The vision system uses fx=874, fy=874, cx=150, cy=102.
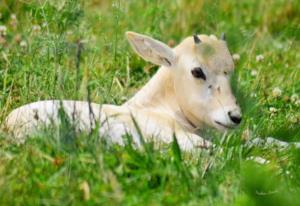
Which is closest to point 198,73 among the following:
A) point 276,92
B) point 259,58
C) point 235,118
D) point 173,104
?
point 173,104

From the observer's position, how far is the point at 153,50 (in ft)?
21.6

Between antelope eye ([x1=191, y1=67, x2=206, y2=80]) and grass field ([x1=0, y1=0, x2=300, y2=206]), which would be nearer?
grass field ([x1=0, y1=0, x2=300, y2=206])

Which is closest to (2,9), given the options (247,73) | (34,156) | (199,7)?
(199,7)

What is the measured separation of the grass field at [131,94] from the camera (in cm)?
426

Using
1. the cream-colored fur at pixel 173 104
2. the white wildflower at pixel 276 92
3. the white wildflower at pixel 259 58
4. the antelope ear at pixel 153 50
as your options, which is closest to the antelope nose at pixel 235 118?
the cream-colored fur at pixel 173 104

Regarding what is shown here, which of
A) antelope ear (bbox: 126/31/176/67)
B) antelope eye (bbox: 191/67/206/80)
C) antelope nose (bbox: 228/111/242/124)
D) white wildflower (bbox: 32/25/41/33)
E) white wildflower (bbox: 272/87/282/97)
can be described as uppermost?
white wildflower (bbox: 32/25/41/33)

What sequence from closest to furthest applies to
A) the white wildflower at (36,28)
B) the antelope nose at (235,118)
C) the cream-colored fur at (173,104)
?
the cream-colored fur at (173,104)
the antelope nose at (235,118)
the white wildflower at (36,28)

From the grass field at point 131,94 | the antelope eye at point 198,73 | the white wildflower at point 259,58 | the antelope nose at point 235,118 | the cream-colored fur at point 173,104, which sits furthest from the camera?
the white wildflower at point 259,58

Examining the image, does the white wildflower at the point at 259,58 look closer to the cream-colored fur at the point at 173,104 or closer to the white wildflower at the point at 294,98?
the white wildflower at the point at 294,98

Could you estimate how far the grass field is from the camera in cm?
426

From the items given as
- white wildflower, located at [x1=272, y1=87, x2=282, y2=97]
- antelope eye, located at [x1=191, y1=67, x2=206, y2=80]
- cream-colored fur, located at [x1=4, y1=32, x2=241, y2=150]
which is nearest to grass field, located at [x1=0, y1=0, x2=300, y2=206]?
white wildflower, located at [x1=272, y1=87, x2=282, y2=97]

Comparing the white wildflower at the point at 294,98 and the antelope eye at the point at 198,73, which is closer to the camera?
the antelope eye at the point at 198,73

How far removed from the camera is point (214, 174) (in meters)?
4.81

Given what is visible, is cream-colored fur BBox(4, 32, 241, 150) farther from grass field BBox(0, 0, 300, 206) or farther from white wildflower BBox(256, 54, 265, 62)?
white wildflower BBox(256, 54, 265, 62)
